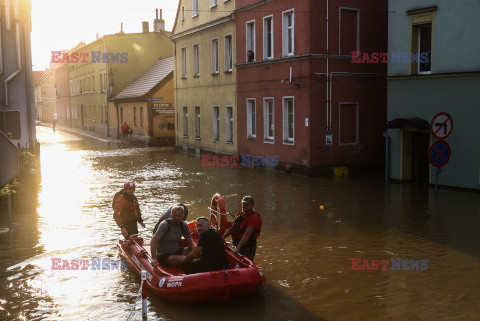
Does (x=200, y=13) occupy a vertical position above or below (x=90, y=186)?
above

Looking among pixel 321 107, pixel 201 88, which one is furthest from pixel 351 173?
pixel 201 88

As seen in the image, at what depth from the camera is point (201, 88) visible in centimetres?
3291

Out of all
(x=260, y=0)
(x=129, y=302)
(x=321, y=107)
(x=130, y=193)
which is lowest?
(x=129, y=302)

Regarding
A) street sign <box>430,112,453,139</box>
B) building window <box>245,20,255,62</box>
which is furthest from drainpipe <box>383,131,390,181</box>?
building window <box>245,20,255,62</box>

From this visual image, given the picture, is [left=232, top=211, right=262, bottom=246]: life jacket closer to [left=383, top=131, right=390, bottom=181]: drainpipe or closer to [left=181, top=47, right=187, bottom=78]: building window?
[left=383, top=131, right=390, bottom=181]: drainpipe

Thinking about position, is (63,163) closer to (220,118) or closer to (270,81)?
(220,118)

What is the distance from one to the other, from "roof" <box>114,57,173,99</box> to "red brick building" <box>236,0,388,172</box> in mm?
17841

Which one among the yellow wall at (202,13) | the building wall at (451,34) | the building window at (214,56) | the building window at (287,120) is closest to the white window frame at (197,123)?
the building window at (214,56)

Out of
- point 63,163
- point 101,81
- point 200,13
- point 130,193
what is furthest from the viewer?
point 101,81

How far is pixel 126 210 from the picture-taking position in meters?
10.4

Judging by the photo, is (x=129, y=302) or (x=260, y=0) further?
(x=260, y=0)

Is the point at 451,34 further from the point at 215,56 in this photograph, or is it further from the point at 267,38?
the point at 215,56

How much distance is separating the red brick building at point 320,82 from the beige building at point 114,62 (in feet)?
75.7

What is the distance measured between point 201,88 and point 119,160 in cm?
682
